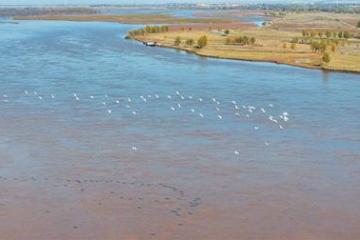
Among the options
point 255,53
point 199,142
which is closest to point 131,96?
point 199,142

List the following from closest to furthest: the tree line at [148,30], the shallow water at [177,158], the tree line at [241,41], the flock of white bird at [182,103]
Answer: the shallow water at [177,158] < the flock of white bird at [182,103] < the tree line at [241,41] < the tree line at [148,30]

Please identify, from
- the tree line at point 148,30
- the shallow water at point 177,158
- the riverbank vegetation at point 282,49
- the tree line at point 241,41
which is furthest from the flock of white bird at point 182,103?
the tree line at point 148,30

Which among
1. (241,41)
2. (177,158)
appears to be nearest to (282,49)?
(241,41)

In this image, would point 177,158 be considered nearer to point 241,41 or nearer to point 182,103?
point 182,103

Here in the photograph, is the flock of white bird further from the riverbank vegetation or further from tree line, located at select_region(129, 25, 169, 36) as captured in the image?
tree line, located at select_region(129, 25, 169, 36)

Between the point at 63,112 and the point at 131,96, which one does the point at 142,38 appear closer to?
the point at 131,96

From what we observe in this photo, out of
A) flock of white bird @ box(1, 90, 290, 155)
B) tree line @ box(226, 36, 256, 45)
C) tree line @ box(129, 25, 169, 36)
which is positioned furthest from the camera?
tree line @ box(129, 25, 169, 36)

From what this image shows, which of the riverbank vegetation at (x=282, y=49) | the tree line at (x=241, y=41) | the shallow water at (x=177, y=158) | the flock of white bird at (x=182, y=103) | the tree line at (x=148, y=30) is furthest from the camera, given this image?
the tree line at (x=148, y=30)

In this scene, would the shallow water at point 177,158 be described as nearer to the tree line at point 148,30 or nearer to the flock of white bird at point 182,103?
the flock of white bird at point 182,103

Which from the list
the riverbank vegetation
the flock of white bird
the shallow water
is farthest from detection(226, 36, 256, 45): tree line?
the flock of white bird
